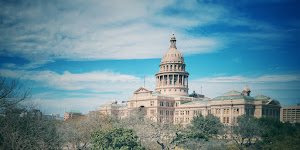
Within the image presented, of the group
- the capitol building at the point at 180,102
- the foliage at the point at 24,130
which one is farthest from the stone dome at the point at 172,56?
the foliage at the point at 24,130

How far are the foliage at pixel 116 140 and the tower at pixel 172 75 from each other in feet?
279

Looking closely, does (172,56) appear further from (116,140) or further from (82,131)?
(116,140)

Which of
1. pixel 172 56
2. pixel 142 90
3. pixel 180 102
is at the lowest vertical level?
pixel 180 102

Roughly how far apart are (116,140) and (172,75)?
3559 inches

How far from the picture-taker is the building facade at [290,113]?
95.4 meters

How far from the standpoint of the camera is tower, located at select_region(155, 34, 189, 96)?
13475 centimetres

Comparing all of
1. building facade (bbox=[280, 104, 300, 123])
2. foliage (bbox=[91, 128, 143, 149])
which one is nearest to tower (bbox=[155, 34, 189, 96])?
building facade (bbox=[280, 104, 300, 123])

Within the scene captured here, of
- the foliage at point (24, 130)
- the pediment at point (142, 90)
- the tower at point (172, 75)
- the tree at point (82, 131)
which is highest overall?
the tower at point (172, 75)

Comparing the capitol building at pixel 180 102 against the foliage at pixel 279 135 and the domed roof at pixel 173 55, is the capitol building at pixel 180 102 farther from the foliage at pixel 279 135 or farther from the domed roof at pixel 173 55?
the foliage at pixel 279 135

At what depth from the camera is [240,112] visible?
92875 mm

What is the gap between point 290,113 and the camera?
97875mm

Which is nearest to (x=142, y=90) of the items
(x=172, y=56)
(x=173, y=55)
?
(x=172, y=56)

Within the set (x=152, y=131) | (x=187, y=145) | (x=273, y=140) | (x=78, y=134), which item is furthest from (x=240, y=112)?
(x=78, y=134)

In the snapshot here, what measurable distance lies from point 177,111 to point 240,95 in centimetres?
3438
